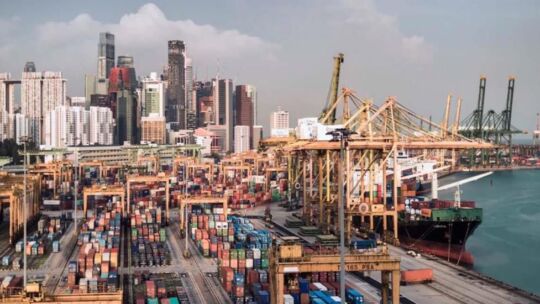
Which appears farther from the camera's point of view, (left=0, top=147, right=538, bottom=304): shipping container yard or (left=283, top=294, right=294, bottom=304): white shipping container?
(left=283, top=294, right=294, bottom=304): white shipping container

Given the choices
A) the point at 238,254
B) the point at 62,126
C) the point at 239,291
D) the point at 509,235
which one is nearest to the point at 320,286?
the point at 239,291

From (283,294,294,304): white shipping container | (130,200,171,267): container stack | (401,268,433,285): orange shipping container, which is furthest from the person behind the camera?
(130,200,171,267): container stack

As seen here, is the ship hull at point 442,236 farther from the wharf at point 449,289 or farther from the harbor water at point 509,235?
the wharf at point 449,289

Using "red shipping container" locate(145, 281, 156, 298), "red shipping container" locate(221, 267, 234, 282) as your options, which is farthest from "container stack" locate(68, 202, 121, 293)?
"red shipping container" locate(221, 267, 234, 282)

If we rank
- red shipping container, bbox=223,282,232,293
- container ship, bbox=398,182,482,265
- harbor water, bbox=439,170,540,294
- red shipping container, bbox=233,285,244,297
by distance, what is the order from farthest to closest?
container ship, bbox=398,182,482,265 < harbor water, bbox=439,170,540,294 < red shipping container, bbox=223,282,232,293 < red shipping container, bbox=233,285,244,297

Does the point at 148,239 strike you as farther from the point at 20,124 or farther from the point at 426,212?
the point at 20,124

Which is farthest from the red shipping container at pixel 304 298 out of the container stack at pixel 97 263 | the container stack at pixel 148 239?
the container stack at pixel 148 239

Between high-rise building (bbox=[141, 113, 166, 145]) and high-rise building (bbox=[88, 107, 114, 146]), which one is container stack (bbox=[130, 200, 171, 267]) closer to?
high-rise building (bbox=[88, 107, 114, 146])

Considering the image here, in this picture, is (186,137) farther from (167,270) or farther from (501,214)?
(167,270)

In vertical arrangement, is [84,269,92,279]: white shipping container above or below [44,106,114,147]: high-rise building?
below
